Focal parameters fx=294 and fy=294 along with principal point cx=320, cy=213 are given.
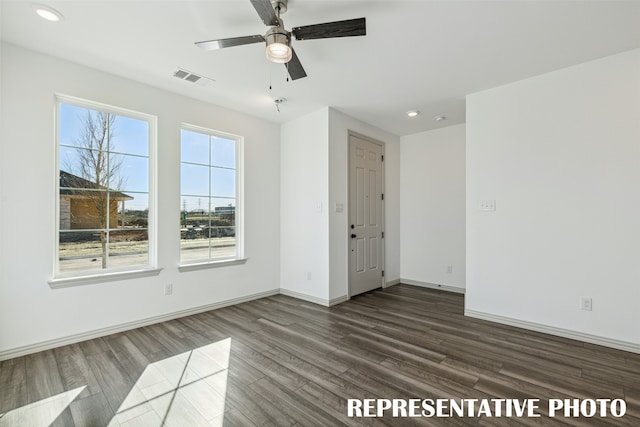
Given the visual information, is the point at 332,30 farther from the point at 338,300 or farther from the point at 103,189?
the point at 338,300

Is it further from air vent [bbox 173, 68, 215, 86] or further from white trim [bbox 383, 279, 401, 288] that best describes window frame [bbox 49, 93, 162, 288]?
white trim [bbox 383, 279, 401, 288]

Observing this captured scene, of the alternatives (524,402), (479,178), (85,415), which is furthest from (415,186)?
(85,415)

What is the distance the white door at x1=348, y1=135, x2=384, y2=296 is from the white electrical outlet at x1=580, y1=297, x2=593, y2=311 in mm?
2650

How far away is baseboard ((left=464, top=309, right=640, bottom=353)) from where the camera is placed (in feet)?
8.92

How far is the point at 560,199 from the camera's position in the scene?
305 centimetres

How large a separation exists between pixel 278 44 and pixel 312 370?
8.20ft

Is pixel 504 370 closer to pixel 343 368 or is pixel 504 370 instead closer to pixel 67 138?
pixel 343 368

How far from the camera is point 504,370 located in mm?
2391

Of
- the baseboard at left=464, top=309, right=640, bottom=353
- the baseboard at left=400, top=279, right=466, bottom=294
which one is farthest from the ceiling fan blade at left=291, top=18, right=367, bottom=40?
the baseboard at left=400, top=279, right=466, bottom=294

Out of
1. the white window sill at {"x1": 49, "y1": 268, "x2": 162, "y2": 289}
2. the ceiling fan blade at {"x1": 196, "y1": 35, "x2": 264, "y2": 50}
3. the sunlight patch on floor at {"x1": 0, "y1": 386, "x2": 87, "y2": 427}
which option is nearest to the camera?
the sunlight patch on floor at {"x1": 0, "y1": 386, "x2": 87, "y2": 427}

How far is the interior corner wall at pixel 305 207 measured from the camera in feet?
13.8

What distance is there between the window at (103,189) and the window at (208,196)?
0.43m

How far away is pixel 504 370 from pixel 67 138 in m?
4.61

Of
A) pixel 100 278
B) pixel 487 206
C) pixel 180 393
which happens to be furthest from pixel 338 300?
pixel 100 278
